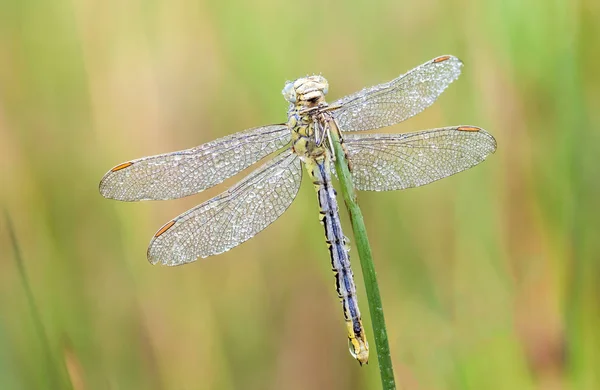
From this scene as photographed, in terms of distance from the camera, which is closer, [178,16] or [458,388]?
[458,388]

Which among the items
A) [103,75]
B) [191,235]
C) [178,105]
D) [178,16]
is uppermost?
[178,16]

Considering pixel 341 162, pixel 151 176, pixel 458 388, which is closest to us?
pixel 341 162

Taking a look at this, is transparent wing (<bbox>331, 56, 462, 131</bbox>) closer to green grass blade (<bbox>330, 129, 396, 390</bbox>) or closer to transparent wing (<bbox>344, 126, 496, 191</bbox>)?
transparent wing (<bbox>344, 126, 496, 191</bbox>)

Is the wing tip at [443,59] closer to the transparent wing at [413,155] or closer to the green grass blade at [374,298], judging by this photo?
the transparent wing at [413,155]

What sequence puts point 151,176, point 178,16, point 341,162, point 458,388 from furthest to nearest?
point 178,16 → point 458,388 → point 151,176 → point 341,162

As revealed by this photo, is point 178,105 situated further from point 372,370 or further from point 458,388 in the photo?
point 458,388
